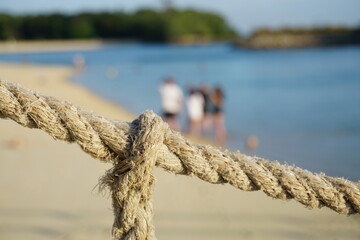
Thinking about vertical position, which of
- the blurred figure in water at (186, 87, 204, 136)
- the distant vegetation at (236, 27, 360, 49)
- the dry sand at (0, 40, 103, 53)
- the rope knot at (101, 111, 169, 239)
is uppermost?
the dry sand at (0, 40, 103, 53)

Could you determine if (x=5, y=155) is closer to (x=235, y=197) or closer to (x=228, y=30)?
(x=235, y=197)

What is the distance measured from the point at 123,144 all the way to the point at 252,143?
10.9 meters

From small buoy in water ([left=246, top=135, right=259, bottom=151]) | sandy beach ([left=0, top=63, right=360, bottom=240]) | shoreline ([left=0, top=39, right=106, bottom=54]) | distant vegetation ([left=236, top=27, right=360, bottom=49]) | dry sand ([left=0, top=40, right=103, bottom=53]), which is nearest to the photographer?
sandy beach ([left=0, top=63, right=360, bottom=240])

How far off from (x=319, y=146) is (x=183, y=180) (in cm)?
564

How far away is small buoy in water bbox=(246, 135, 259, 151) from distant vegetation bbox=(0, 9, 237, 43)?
136 meters

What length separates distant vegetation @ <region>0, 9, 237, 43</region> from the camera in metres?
140

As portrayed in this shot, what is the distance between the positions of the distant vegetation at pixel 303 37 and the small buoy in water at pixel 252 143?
91.0 meters

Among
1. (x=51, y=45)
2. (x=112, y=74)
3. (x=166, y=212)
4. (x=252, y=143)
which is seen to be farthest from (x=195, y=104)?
(x=51, y=45)

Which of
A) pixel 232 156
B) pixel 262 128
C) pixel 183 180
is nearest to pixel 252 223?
pixel 183 180

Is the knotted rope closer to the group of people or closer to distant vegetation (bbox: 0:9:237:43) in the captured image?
the group of people

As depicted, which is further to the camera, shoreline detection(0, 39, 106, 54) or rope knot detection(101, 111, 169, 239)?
shoreline detection(0, 39, 106, 54)

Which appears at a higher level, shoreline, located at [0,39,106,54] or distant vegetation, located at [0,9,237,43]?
distant vegetation, located at [0,9,237,43]

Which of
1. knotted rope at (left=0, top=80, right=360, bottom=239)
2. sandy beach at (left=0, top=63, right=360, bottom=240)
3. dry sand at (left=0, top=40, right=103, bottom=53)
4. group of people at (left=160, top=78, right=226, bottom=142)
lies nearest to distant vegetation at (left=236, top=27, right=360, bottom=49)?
dry sand at (left=0, top=40, right=103, bottom=53)

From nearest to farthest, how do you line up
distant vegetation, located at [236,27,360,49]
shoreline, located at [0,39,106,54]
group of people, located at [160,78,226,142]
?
group of people, located at [160,78,226,142] < distant vegetation, located at [236,27,360,49] < shoreline, located at [0,39,106,54]
